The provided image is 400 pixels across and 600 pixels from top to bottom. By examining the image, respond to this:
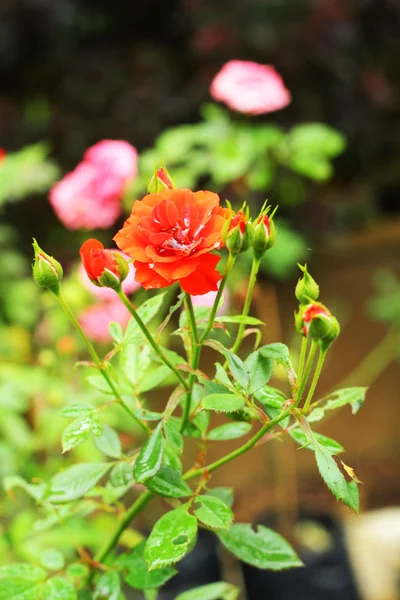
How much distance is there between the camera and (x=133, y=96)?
157 centimetres

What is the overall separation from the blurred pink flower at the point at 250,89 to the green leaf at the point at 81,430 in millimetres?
818

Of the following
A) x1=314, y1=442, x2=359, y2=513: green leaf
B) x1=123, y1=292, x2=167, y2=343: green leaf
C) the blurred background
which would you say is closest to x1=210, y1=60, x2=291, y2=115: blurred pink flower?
the blurred background

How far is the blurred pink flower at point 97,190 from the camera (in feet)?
3.28

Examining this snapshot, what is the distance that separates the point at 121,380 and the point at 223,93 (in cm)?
76

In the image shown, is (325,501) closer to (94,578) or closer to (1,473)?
(1,473)

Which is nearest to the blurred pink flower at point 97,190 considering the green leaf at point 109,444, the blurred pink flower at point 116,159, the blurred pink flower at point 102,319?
the blurred pink flower at point 116,159

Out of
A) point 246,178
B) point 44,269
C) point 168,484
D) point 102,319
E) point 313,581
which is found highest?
point 44,269

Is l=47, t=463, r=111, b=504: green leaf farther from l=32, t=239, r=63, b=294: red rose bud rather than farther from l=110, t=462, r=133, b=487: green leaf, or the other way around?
l=32, t=239, r=63, b=294: red rose bud

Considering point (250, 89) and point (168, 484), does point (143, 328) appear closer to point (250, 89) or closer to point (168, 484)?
point (168, 484)

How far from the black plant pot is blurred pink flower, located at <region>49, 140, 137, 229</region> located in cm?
79

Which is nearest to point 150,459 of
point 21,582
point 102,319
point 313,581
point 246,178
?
point 21,582

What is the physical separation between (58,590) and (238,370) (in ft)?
0.57

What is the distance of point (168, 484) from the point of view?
35 centimetres

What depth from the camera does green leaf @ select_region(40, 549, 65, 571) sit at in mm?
426
